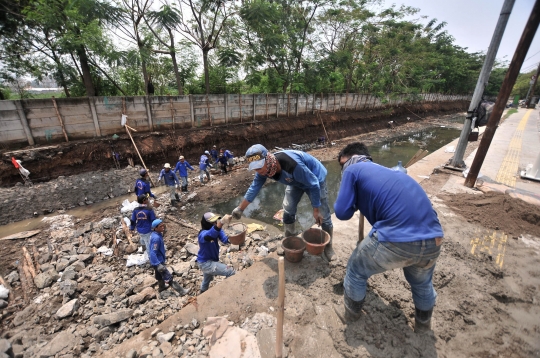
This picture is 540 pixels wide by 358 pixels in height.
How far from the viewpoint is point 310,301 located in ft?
9.14

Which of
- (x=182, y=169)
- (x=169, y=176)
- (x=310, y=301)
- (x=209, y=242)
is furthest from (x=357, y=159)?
(x=182, y=169)

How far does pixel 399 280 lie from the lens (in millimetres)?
3039

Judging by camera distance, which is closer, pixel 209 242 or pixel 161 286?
pixel 209 242

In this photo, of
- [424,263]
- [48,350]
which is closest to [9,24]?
[48,350]

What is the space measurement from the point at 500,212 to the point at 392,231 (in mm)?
4400

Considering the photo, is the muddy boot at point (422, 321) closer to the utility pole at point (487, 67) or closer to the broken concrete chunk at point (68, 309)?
the broken concrete chunk at point (68, 309)

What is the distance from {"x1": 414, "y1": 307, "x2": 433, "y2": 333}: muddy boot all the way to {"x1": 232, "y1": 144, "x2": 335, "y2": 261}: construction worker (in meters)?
1.25

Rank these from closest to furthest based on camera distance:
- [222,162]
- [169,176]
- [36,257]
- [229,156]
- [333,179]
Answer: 1. [36,257]
2. [169,176]
3. [222,162]
4. [333,179]
5. [229,156]

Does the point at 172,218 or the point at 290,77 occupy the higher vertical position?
the point at 290,77

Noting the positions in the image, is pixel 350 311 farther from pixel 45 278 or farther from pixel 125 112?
pixel 125 112

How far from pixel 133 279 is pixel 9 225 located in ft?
17.6

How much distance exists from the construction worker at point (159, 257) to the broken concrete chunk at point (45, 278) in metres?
2.18

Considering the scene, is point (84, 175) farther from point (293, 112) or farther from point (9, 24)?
point (293, 112)

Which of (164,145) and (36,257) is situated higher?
(164,145)
